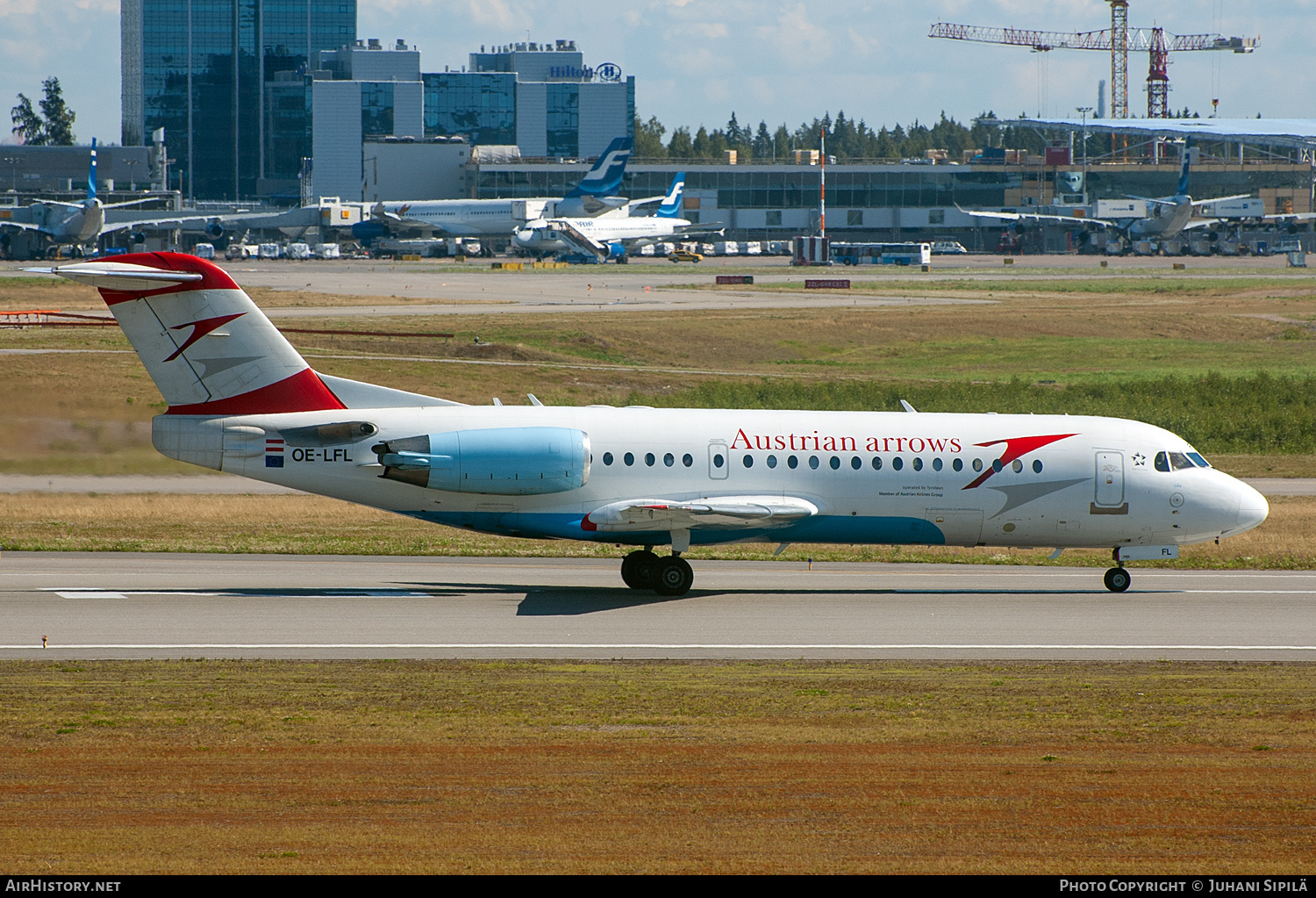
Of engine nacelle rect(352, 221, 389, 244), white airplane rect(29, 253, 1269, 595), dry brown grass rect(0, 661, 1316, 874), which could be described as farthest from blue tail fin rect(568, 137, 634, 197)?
dry brown grass rect(0, 661, 1316, 874)

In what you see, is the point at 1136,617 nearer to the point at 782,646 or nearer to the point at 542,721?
the point at 782,646


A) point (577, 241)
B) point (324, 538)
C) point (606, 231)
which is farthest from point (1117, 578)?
point (606, 231)

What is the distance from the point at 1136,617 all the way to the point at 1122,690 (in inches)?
272

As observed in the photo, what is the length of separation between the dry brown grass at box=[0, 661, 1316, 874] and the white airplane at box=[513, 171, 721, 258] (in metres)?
124

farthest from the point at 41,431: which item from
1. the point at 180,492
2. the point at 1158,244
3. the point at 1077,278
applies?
the point at 1158,244

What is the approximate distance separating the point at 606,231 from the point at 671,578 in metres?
123

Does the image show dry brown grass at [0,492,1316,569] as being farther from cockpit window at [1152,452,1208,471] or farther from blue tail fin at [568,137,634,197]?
blue tail fin at [568,137,634,197]

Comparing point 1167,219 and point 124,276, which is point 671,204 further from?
point 124,276

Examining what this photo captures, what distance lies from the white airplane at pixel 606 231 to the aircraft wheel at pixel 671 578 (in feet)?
379

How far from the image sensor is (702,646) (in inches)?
872

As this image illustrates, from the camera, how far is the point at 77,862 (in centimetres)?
1067

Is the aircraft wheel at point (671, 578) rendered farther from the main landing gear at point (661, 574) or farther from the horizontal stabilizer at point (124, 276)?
the horizontal stabilizer at point (124, 276)

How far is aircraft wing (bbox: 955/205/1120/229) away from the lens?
17225 cm

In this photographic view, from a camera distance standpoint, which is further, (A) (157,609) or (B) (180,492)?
(B) (180,492)
